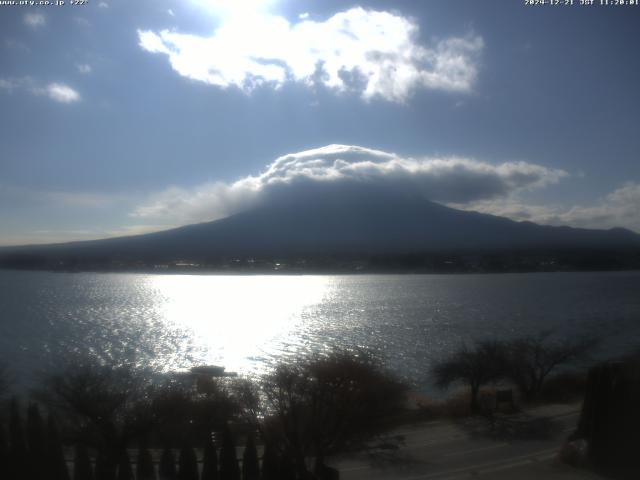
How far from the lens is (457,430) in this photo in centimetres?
1153

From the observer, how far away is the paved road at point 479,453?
8.35m

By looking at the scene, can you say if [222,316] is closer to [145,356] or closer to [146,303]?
[146,303]

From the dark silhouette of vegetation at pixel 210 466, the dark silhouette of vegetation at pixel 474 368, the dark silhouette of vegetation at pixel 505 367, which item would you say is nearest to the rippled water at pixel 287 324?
the dark silhouette of vegetation at pixel 474 368

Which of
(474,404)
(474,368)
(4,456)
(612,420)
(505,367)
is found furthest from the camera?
(505,367)

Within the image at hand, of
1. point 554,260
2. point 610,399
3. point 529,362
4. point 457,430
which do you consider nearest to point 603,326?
point 529,362

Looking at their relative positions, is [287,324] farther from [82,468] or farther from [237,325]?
[82,468]

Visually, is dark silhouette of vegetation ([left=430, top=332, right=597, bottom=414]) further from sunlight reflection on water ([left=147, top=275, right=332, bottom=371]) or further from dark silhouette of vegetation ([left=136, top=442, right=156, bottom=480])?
dark silhouette of vegetation ([left=136, top=442, right=156, bottom=480])

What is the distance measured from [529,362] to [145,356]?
15.1 m

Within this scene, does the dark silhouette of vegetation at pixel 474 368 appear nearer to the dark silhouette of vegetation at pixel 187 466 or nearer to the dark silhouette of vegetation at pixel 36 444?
the dark silhouette of vegetation at pixel 187 466

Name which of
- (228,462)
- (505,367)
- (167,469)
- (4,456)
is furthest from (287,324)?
(4,456)

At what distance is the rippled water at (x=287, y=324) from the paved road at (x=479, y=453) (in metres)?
7.05

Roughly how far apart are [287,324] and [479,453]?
2660cm

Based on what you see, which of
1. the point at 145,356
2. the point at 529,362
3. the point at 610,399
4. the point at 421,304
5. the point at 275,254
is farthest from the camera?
the point at 275,254

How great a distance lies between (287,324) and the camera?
35.6 metres
